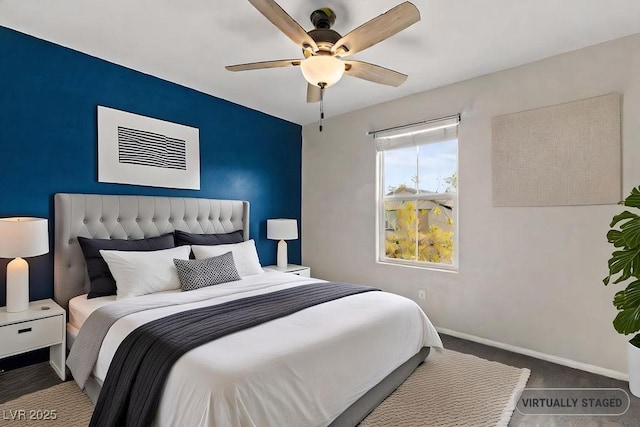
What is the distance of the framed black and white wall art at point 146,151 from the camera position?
9.62ft

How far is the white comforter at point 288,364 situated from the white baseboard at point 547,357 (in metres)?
1.08

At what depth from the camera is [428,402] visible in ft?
6.98

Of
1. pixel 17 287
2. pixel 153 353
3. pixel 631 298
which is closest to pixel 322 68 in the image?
pixel 153 353

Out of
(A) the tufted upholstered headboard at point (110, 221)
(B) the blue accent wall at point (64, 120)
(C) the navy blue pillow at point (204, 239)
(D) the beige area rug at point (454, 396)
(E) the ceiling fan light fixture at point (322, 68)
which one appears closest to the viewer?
(D) the beige area rug at point (454, 396)

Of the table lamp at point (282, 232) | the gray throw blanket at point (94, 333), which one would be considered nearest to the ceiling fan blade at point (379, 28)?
the gray throw blanket at point (94, 333)

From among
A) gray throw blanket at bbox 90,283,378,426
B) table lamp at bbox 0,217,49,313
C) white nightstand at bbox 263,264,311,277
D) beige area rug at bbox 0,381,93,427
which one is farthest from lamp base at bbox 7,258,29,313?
white nightstand at bbox 263,264,311,277

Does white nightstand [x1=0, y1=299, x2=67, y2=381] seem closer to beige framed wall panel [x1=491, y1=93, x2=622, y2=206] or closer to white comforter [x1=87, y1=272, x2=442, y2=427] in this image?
white comforter [x1=87, y1=272, x2=442, y2=427]

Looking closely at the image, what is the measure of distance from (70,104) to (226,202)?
163 cm

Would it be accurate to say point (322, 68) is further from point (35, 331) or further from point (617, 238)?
point (35, 331)

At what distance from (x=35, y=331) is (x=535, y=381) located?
11.4 ft

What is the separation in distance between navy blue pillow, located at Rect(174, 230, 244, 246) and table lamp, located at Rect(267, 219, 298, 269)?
1.83ft

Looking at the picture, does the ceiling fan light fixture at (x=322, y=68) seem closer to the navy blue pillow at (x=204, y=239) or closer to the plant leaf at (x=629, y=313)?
the navy blue pillow at (x=204, y=239)

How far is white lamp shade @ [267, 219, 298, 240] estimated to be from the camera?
4.12 metres

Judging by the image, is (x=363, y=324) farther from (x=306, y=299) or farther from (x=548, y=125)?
(x=548, y=125)
